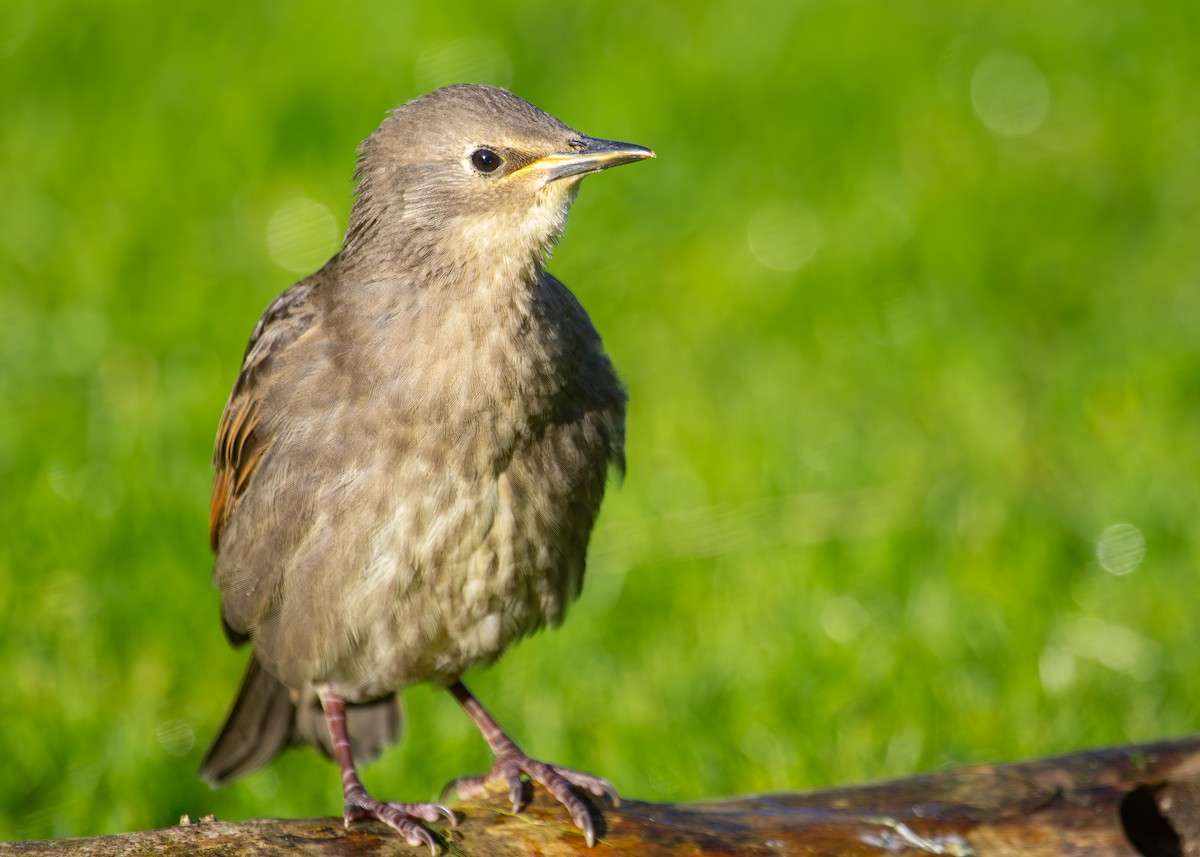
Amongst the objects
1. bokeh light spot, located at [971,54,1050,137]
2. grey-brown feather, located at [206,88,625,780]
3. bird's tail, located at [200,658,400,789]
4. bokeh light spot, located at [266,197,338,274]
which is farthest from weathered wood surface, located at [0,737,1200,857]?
bokeh light spot, located at [971,54,1050,137]

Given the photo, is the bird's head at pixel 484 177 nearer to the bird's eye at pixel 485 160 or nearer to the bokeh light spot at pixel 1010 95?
the bird's eye at pixel 485 160

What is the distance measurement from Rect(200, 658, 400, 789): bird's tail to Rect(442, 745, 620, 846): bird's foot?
0.85 m

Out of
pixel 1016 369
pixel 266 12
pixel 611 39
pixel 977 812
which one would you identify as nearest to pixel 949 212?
pixel 1016 369

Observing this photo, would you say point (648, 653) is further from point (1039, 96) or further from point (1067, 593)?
point (1039, 96)

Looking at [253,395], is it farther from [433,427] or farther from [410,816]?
[410,816]

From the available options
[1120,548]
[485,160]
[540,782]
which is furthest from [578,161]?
[1120,548]

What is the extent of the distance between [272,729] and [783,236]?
396 cm

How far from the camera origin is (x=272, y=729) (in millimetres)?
5355

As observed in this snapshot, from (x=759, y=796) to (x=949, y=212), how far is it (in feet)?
15.0

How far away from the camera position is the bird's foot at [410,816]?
3.99 meters

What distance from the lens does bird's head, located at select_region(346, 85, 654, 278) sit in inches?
168

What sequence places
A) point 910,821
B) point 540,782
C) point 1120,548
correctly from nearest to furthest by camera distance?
point 910,821
point 540,782
point 1120,548

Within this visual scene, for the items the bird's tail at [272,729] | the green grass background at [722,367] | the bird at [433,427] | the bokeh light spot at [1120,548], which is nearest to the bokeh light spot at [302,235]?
the green grass background at [722,367]

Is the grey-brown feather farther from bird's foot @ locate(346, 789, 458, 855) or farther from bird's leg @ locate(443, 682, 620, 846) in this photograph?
bird's foot @ locate(346, 789, 458, 855)
